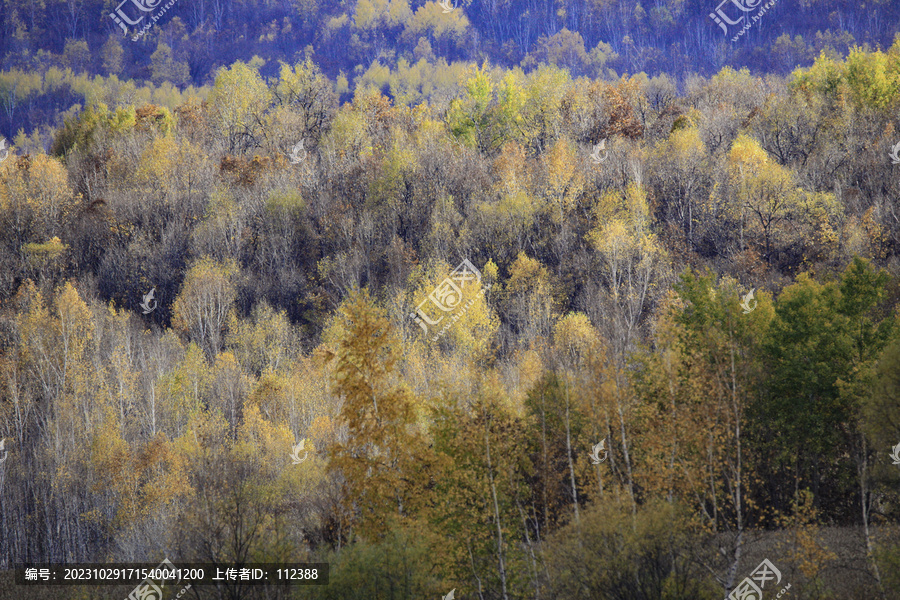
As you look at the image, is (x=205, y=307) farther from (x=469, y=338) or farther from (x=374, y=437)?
(x=374, y=437)

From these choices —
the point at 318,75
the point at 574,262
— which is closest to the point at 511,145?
the point at 574,262

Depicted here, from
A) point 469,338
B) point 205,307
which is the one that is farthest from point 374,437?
point 205,307

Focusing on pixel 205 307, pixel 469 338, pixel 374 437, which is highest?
pixel 205 307

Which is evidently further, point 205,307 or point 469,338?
point 205,307

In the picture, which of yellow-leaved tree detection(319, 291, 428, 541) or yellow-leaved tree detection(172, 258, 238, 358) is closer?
yellow-leaved tree detection(319, 291, 428, 541)

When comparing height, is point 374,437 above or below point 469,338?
above

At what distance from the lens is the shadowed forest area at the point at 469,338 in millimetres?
26625

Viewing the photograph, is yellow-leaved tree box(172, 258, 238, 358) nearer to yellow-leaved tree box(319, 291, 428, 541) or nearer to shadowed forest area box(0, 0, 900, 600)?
shadowed forest area box(0, 0, 900, 600)

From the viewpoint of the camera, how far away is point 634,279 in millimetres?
66500

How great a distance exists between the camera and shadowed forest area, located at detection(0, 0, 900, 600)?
87.4 feet

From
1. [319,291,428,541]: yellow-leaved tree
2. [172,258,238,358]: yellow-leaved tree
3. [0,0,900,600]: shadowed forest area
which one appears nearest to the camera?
[0,0,900,600]: shadowed forest area

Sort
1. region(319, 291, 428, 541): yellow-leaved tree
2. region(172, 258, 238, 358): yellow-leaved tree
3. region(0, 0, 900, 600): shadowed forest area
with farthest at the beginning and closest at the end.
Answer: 1. region(172, 258, 238, 358): yellow-leaved tree
2. region(319, 291, 428, 541): yellow-leaved tree
3. region(0, 0, 900, 600): shadowed forest area

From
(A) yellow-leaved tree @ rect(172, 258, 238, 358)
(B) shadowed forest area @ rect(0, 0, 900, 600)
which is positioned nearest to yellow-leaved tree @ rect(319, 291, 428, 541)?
(B) shadowed forest area @ rect(0, 0, 900, 600)

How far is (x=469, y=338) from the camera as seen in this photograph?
200 ft
